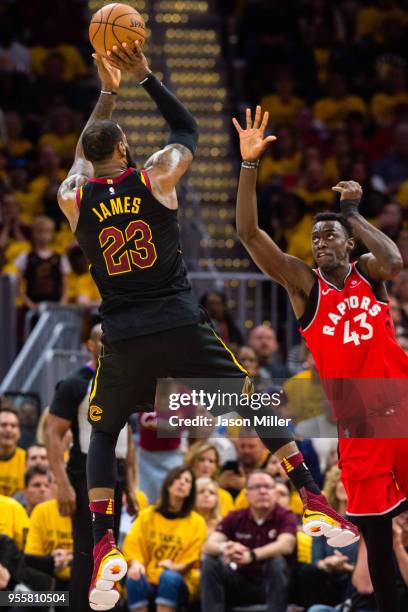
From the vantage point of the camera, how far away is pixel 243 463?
11039 millimetres

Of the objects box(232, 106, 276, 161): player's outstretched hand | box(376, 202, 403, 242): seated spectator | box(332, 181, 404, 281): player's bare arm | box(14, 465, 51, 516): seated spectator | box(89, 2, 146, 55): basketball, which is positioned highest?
box(376, 202, 403, 242): seated spectator

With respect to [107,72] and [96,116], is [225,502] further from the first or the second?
[107,72]

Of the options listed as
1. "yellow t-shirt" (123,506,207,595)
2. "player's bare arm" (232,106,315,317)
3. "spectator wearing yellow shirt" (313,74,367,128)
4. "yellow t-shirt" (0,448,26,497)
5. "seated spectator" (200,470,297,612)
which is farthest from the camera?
"spectator wearing yellow shirt" (313,74,367,128)

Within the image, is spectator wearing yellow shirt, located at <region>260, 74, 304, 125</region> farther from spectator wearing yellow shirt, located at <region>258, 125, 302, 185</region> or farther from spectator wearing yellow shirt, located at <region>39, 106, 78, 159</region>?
spectator wearing yellow shirt, located at <region>39, 106, 78, 159</region>

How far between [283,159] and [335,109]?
1.51 metres

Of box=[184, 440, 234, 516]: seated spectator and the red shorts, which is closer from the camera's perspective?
the red shorts

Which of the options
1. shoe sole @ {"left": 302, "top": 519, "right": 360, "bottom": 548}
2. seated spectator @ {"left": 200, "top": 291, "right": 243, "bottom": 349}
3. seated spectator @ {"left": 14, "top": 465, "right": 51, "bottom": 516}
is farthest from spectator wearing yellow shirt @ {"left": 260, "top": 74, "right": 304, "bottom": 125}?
shoe sole @ {"left": 302, "top": 519, "right": 360, "bottom": 548}

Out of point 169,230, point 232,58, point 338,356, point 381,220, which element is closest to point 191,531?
point 338,356

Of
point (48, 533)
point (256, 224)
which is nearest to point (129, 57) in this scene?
point (256, 224)

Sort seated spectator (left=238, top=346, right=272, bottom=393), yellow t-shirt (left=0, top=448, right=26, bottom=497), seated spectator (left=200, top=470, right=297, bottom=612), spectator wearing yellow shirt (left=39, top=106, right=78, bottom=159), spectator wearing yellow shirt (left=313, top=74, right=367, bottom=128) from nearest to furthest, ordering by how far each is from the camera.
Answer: seated spectator (left=200, top=470, right=297, bottom=612), yellow t-shirt (left=0, top=448, right=26, bottom=497), seated spectator (left=238, top=346, right=272, bottom=393), spectator wearing yellow shirt (left=39, top=106, right=78, bottom=159), spectator wearing yellow shirt (left=313, top=74, right=367, bottom=128)

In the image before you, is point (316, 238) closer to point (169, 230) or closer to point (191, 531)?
point (169, 230)

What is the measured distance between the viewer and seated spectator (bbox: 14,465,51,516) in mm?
10656

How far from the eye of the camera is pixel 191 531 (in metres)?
10.2

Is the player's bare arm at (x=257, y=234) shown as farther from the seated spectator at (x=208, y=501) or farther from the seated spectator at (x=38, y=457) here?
the seated spectator at (x=38, y=457)
